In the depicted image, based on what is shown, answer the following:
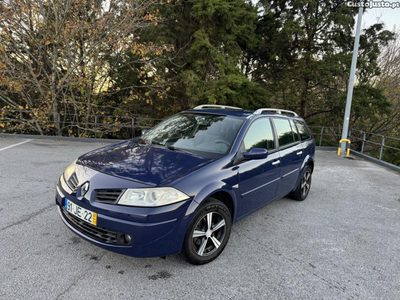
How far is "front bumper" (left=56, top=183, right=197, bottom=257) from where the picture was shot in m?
Result: 2.36

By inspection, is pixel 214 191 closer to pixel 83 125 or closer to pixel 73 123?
pixel 83 125

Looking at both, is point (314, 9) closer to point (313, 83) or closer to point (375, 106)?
point (313, 83)

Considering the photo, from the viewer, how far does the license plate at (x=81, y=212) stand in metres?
2.49

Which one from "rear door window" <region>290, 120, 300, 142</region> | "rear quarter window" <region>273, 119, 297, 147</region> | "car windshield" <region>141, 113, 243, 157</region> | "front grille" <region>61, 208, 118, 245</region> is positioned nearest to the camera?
"front grille" <region>61, 208, 118, 245</region>

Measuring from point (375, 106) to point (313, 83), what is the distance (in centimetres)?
317

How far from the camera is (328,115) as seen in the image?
49.4 feet

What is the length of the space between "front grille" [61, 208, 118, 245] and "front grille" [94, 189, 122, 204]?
26cm

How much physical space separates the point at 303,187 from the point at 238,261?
2.59m

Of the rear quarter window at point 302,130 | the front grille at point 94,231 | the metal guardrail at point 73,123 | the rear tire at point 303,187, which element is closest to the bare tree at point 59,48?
the metal guardrail at point 73,123

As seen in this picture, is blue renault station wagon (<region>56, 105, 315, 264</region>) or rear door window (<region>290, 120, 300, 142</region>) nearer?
blue renault station wagon (<region>56, 105, 315, 264</region>)

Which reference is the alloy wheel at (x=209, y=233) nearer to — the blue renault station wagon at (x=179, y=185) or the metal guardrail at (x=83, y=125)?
the blue renault station wagon at (x=179, y=185)

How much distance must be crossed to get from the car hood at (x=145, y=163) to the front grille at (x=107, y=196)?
178mm

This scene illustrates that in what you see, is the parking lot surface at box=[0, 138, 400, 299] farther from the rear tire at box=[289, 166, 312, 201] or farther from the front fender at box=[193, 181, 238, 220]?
the front fender at box=[193, 181, 238, 220]

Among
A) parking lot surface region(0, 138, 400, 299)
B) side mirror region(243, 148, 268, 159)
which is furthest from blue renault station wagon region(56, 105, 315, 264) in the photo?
parking lot surface region(0, 138, 400, 299)
